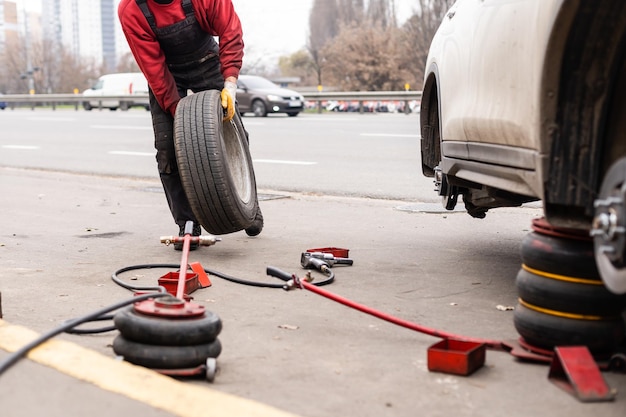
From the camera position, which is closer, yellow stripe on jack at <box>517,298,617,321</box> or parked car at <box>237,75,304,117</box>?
yellow stripe on jack at <box>517,298,617,321</box>

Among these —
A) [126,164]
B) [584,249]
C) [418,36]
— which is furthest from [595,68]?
[418,36]

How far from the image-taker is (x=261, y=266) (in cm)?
539

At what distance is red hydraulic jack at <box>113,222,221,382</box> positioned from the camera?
3.15 m

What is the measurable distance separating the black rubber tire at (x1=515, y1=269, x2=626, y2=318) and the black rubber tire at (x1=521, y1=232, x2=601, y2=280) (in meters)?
0.03

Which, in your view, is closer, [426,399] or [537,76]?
[426,399]

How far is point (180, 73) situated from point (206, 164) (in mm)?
971

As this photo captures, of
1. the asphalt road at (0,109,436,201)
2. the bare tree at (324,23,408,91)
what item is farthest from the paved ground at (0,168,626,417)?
the bare tree at (324,23,408,91)

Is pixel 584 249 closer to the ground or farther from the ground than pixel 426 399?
farther from the ground

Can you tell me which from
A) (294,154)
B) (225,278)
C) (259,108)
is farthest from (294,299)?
(259,108)

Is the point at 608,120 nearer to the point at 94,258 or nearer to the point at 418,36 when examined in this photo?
the point at 94,258

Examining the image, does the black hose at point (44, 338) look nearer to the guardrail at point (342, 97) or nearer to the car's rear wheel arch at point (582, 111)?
the car's rear wheel arch at point (582, 111)

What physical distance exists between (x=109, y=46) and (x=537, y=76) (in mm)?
179548

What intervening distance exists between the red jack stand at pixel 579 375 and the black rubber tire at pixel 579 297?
15cm

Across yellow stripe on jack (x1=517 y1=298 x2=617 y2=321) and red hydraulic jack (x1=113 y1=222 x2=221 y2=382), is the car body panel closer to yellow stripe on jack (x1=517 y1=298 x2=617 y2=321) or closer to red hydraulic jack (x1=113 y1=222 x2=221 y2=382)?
yellow stripe on jack (x1=517 y1=298 x2=617 y2=321)
